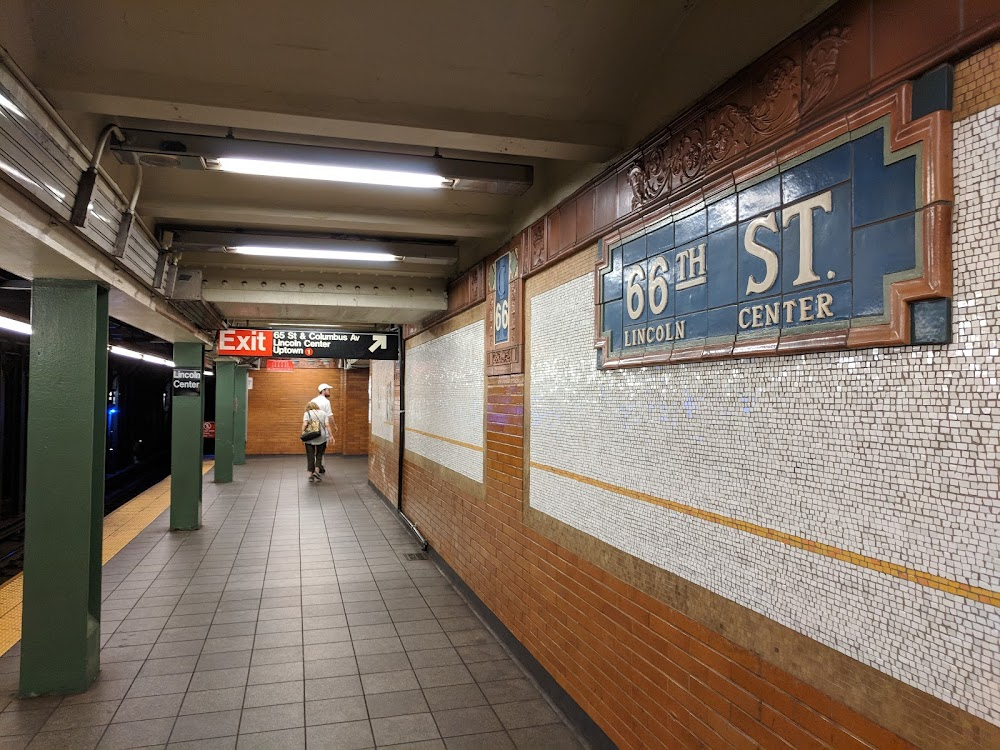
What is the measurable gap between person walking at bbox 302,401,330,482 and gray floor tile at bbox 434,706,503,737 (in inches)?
401

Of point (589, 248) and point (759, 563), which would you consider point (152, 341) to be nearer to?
point (589, 248)

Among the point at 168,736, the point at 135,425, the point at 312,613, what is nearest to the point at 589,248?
the point at 168,736

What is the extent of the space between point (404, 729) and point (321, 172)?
9.67 feet

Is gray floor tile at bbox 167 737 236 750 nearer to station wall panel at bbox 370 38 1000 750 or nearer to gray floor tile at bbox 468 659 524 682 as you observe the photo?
gray floor tile at bbox 468 659 524 682

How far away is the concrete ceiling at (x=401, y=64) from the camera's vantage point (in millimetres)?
2322

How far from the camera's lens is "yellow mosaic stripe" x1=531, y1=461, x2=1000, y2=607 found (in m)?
1.41

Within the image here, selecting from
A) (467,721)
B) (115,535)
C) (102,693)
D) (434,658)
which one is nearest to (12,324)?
(115,535)

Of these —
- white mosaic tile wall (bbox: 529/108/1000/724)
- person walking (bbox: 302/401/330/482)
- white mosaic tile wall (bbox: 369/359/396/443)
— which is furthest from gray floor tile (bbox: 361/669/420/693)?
person walking (bbox: 302/401/330/482)

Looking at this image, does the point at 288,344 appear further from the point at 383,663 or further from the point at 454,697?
the point at 454,697

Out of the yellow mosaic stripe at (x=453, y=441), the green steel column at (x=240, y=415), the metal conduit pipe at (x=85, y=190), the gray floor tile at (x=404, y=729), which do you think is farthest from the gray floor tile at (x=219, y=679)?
the green steel column at (x=240, y=415)

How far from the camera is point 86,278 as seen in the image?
3740 millimetres

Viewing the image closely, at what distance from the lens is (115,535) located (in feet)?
25.6

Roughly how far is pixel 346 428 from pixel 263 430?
2440 millimetres

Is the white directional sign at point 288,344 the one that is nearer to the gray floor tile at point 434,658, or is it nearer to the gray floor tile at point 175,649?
the gray floor tile at point 175,649
